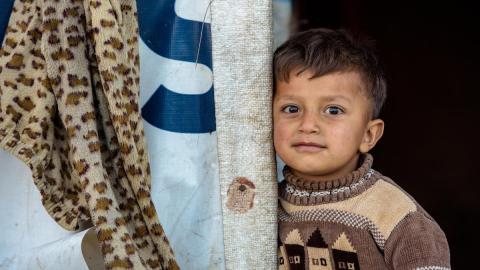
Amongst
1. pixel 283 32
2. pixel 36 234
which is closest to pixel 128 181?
pixel 36 234

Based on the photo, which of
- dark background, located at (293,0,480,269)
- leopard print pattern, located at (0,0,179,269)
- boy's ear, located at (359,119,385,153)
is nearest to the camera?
leopard print pattern, located at (0,0,179,269)

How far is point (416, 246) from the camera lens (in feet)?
5.82

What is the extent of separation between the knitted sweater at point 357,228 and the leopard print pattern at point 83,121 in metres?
0.33

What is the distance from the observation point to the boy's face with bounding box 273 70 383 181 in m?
1.92

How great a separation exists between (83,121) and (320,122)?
0.57m

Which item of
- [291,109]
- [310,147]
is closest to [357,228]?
[310,147]

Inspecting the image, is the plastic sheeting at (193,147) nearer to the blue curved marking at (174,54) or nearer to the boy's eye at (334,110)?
the blue curved marking at (174,54)

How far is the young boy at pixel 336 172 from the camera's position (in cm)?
183

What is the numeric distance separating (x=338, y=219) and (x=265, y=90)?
14.5 inches

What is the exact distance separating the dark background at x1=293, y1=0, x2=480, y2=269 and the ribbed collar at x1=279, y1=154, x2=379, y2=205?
1860 millimetres

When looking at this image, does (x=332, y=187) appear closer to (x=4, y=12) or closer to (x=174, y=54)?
(x=174, y=54)

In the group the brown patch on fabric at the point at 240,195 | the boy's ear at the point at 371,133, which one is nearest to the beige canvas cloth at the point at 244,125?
the brown patch on fabric at the point at 240,195

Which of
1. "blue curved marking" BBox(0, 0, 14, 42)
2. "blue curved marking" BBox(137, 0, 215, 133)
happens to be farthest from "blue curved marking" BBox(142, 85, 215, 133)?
"blue curved marking" BBox(0, 0, 14, 42)

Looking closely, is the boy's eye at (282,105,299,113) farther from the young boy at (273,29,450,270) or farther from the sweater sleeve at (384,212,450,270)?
the sweater sleeve at (384,212,450,270)
